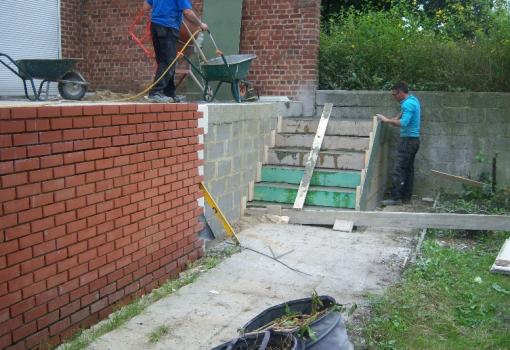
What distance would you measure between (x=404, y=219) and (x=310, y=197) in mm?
1348

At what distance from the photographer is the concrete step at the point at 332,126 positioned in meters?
8.46

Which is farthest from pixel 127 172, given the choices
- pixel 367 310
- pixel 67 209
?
pixel 367 310

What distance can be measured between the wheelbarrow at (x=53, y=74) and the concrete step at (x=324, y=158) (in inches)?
118

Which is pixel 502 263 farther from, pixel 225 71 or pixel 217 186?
pixel 225 71

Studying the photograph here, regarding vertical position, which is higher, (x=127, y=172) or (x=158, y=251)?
(x=127, y=172)

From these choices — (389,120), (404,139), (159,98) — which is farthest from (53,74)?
(404,139)

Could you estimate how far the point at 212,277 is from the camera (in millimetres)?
5266

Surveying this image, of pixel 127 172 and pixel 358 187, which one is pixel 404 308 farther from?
pixel 358 187

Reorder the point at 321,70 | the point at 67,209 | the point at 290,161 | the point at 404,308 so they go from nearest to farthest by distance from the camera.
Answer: the point at 67,209
the point at 404,308
the point at 290,161
the point at 321,70

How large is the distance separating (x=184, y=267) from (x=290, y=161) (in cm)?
319

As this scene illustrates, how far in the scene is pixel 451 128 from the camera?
9227 millimetres

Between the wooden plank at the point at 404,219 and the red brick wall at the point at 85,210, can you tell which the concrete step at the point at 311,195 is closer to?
the wooden plank at the point at 404,219

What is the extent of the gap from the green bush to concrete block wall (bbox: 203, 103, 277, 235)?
7.60 ft

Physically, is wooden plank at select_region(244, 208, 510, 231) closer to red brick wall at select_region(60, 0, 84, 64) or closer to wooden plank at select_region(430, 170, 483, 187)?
wooden plank at select_region(430, 170, 483, 187)
